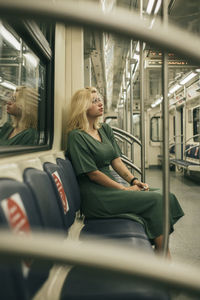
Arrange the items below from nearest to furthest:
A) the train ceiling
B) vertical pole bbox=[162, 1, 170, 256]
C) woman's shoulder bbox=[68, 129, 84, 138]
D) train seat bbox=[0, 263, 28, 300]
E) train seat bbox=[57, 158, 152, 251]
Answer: train seat bbox=[0, 263, 28, 300] < vertical pole bbox=[162, 1, 170, 256] < train seat bbox=[57, 158, 152, 251] < woman's shoulder bbox=[68, 129, 84, 138] < the train ceiling

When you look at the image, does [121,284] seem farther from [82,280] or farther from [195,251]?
[195,251]

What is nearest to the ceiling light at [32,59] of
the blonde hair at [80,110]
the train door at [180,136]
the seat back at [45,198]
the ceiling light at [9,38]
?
the ceiling light at [9,38]

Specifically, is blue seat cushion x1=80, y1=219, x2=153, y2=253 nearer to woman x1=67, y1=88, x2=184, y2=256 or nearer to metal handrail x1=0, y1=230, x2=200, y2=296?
woman x1=67, y1=88, x2=184, y2=256

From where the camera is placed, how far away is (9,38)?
142 centimetres

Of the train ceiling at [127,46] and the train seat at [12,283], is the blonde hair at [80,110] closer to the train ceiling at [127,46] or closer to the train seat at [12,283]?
the train ceiling at [127,46]

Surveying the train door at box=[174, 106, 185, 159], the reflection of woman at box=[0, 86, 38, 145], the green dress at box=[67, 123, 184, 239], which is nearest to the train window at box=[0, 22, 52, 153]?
the reflection of woman at box=[0, 86, 38, 145]

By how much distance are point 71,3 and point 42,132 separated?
1710 mm

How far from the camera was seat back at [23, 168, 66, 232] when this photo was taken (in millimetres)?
953

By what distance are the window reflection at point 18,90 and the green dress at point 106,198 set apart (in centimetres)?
33

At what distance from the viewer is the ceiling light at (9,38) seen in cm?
133

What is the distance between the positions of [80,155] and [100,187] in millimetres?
265

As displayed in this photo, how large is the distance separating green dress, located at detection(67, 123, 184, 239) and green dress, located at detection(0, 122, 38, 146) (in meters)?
0.27

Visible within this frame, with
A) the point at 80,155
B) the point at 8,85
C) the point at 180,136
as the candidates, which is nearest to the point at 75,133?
the point at 80,155

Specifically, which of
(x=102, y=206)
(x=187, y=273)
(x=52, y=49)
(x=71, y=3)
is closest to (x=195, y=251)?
(x=102, y=206)
